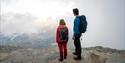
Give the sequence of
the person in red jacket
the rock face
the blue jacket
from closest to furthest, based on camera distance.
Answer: the blue jacket, the person in red jacket, the rock face

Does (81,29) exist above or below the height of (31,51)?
above

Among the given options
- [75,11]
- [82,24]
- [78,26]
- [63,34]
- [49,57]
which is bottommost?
[49,57]

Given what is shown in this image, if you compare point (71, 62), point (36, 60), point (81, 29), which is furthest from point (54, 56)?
point (81, 29)

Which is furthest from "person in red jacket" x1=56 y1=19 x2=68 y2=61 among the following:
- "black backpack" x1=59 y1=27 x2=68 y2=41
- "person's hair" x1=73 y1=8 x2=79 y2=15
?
"person's hair" x1=73 y1=8 x2=79 y2=15

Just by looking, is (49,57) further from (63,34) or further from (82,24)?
(82,24)

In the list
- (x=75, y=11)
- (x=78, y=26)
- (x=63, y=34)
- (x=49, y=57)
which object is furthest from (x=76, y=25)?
(x=49, y=57)

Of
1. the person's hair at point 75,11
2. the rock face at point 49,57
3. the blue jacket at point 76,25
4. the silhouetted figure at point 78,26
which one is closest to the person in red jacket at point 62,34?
the silhouetted figure at point 78,26

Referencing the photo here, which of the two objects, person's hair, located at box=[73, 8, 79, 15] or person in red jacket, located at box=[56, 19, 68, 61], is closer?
person's hair, located at box=[73, 8, 79, 15]

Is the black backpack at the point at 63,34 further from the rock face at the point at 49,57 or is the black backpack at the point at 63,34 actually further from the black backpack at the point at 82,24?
the rock face at the point at 49,57

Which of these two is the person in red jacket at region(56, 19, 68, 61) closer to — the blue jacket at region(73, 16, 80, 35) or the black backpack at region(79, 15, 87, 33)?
the blue jacket at region(73, 16, 80, 35)

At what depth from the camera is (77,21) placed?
1850 cm

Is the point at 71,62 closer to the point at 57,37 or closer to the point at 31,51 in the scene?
the point at 57,37

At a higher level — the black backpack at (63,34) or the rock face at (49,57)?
the black backpack at (63,34)

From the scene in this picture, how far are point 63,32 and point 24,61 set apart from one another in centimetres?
518
